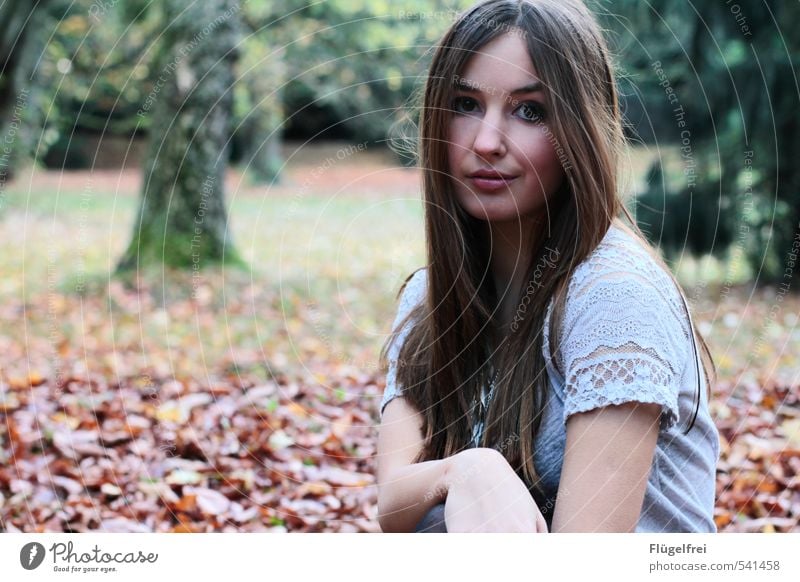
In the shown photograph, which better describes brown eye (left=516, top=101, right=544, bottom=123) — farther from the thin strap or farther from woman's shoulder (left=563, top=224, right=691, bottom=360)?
the thin strap

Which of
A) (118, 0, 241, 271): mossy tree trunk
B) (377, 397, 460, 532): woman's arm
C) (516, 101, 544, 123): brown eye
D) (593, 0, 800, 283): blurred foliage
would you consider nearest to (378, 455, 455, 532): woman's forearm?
(377, 397, 460, 532): woman's arm

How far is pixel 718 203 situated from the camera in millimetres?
7000

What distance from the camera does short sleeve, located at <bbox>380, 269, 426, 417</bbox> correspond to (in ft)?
7.70

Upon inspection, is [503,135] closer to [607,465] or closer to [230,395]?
[607,465]

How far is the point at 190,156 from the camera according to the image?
6.72 metres

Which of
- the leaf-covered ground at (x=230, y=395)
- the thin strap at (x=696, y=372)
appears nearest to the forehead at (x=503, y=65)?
the thin strap at (x=696, y=372)

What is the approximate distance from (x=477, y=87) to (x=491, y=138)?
11 centimetres

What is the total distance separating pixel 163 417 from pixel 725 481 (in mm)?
2321

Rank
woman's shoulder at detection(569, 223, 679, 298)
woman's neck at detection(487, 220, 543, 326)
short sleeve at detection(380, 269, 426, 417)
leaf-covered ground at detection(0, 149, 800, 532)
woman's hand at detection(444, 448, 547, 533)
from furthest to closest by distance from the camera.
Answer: leaf-covered ground at detection(0, 149, 800, 532), short sleeve at detection(380, 269, 426, 417), woman's neck at detection(487, 220, 543, 326), woman's shoulder at detection(569, 223, 679, 298), woman's hand at detection(444, 448, 547, 533)

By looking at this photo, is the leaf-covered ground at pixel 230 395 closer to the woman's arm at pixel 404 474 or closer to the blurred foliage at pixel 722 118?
the blurred foliage at pixel 722 118

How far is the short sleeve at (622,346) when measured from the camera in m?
1.81
